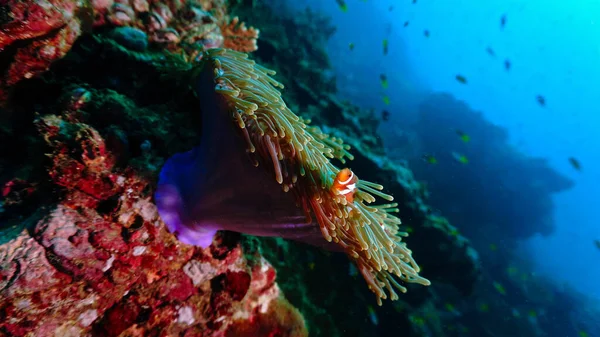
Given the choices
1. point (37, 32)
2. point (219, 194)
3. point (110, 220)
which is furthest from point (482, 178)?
point (37, 32)

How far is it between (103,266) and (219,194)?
90cm

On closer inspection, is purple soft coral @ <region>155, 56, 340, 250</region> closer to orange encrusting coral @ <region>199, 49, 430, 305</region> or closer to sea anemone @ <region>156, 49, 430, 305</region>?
sea anemone @ <region>156, 49, 430, 305</region>

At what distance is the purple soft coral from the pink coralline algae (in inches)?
6.5

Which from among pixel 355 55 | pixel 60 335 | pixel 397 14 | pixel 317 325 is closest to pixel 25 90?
pixel 60 335

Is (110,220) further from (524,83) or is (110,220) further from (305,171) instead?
(524,83)

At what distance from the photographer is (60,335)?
1889 mm

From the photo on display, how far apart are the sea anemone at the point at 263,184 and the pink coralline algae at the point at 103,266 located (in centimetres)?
23

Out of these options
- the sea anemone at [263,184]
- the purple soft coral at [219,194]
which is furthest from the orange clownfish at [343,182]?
the purple soft coral at [219,194]

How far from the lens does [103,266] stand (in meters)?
1.99

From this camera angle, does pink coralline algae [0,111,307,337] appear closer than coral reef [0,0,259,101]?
Yes

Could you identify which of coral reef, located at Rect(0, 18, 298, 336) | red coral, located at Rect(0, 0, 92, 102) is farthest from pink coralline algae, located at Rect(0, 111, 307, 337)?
red coral, located at Rect(0, 0, 92, 102)

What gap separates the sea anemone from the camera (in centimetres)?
178

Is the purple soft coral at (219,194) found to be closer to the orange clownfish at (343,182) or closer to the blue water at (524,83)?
the orange clownfish at (343,182)

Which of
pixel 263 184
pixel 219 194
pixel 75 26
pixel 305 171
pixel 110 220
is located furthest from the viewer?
pixel 75 26
